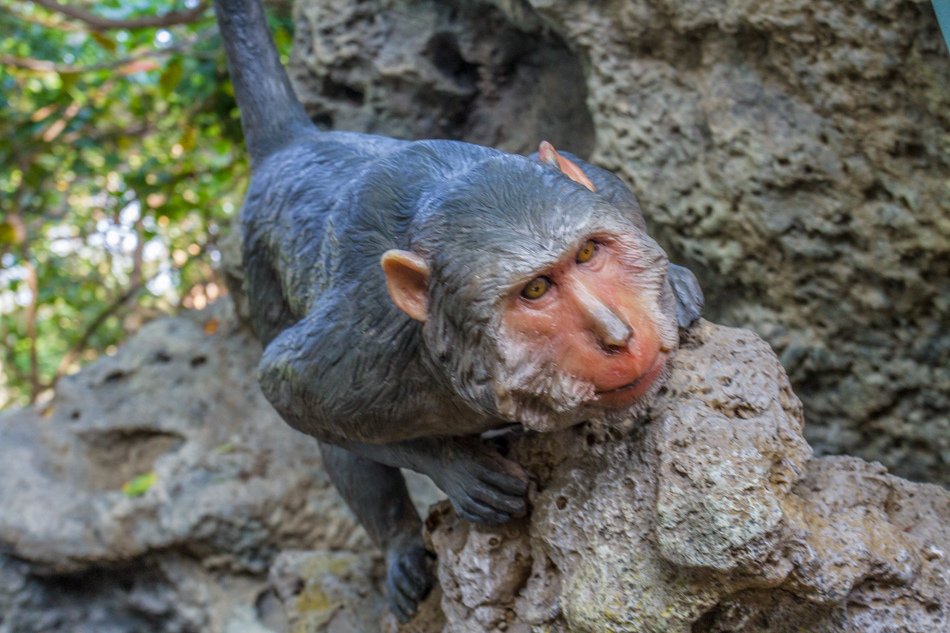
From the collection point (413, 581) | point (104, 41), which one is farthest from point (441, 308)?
point (104, 41)

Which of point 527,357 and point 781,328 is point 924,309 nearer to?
point 781,328

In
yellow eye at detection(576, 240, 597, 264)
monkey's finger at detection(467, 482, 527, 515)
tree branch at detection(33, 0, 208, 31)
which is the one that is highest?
yellow eye at detection(576, 240, 597, 264)

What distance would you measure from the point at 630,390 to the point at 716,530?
20 centimetres

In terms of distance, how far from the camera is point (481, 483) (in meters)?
1.41

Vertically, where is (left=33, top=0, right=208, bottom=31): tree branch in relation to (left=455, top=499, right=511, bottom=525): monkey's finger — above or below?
above

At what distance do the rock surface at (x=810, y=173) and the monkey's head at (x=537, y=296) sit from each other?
34.8 inches

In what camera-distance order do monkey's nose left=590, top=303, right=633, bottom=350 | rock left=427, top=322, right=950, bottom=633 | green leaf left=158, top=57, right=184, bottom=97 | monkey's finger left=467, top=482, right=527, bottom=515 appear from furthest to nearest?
green leaf left=158, top=57, right=184, bottom=97, monkey's finger left=467, top=482, right=527, bottom=515, rock left=427, top=322, right=950, bottom=633, monkey's nose left=590, top=303, right=633, bottom=350

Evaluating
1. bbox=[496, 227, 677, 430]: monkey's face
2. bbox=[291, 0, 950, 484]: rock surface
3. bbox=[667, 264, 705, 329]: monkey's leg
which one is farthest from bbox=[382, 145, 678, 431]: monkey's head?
bbox=[291, 0, 950, 484]: rock surface

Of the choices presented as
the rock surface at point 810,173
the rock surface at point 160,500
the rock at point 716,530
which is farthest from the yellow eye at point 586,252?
the rock surface at point 160,500

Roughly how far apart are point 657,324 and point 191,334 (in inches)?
81.2

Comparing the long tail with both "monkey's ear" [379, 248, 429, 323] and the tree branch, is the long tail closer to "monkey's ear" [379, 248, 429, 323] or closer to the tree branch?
"monkey's ear" [379, 248, 429, 323]

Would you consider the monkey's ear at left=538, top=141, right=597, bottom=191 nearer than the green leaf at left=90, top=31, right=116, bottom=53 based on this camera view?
Yes

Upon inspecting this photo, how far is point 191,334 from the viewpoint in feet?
9.37

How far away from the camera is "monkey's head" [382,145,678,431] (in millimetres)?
1062
